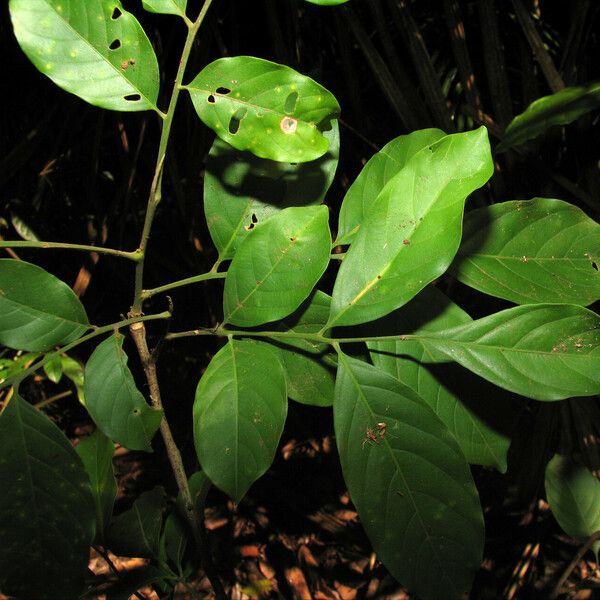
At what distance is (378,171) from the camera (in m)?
0.64

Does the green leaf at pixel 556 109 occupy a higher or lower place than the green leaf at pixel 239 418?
higher

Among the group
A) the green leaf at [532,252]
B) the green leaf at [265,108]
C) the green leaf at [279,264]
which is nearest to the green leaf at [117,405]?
the green leaf at [279,264]

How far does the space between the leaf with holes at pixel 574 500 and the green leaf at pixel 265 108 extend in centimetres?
76

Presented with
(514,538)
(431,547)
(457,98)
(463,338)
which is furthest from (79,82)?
(514,538)

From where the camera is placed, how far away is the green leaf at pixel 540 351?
0.51m

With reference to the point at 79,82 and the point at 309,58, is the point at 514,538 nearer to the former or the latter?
the point at 309,58

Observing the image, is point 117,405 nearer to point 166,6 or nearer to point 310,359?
point 310,359

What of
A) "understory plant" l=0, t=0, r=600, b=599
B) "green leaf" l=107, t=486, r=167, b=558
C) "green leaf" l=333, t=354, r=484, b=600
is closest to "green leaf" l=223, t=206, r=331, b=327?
"understory plant" l=0, t=0, r=600, b=599

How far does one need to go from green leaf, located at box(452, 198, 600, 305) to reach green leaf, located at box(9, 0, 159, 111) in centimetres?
40

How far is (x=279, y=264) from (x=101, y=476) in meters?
0.42

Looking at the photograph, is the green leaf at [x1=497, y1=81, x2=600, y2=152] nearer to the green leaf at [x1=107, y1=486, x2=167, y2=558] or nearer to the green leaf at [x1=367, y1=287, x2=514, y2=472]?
the green leaf at [x1=367, y1=287, x2=514, y2=472]

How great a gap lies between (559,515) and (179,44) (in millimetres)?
1196

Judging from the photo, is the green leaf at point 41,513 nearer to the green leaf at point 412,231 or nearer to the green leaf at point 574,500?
the green leaf at point 412,231

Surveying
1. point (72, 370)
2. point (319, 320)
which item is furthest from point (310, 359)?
point (72, 370)
